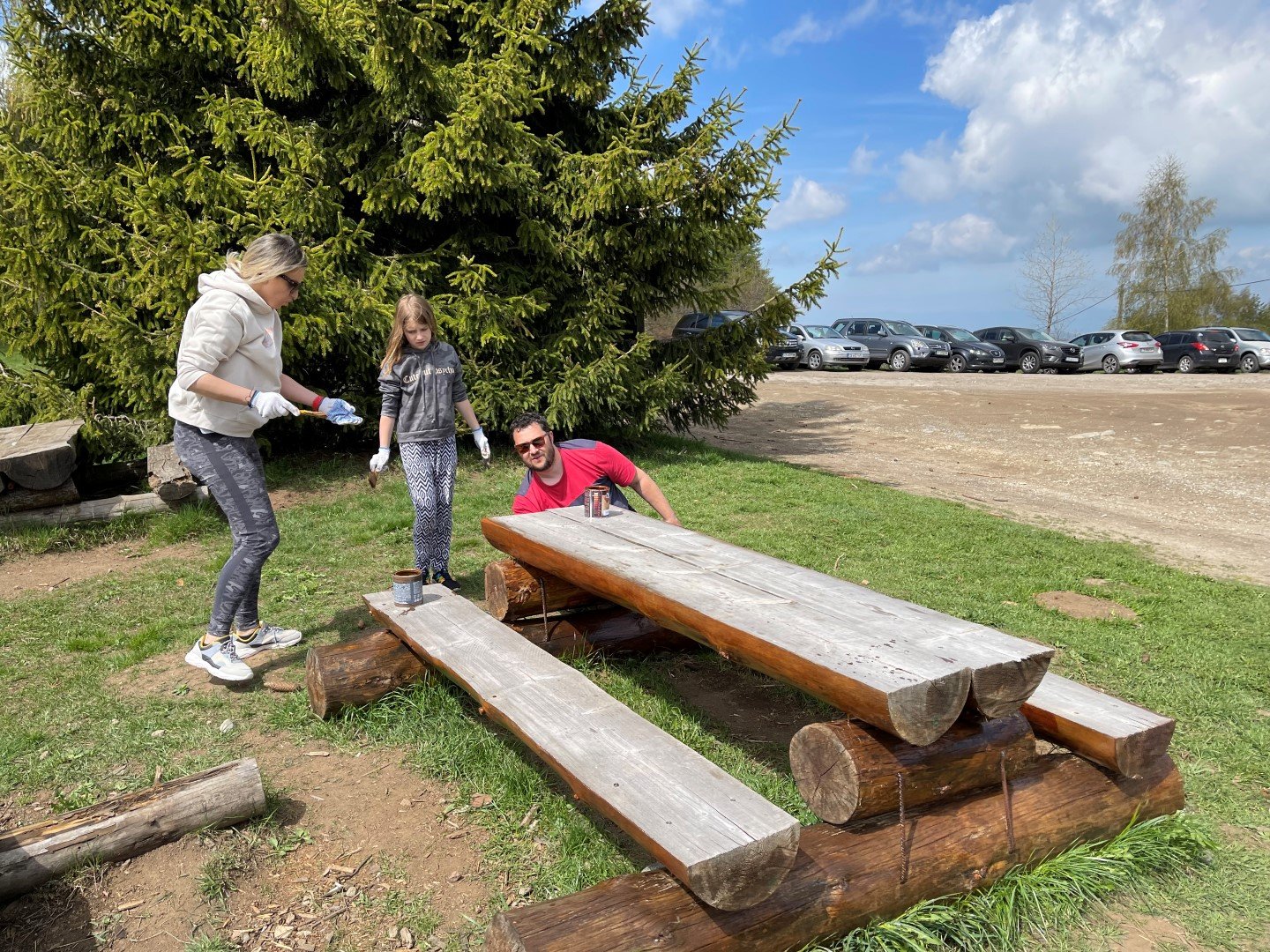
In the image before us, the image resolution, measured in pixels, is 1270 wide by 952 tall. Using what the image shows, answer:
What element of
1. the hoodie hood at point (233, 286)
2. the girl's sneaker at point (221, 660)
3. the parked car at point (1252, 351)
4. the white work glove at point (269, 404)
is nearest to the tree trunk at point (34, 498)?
the girl's sneaker at point (221, 660)

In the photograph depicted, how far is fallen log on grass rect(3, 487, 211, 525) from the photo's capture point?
7500 millimetres

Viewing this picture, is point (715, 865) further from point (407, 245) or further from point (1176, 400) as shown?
point (1176, 400)

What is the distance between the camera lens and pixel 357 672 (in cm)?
406

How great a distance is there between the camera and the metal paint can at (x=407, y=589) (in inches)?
168

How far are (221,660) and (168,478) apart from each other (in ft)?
13.5

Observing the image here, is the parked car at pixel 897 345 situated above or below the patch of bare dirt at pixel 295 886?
above

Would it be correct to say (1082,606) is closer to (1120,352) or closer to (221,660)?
(221,660)

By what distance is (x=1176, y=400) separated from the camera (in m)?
18.9

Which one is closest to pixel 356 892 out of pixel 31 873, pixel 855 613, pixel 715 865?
pixel 31 873

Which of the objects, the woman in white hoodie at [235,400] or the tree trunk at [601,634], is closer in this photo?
the woman in white hoodie at [235,400]

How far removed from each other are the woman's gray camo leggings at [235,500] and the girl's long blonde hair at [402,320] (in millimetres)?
1310

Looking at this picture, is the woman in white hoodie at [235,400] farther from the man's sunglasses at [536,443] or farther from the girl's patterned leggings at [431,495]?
the girl's patterned leggings at [431,495]

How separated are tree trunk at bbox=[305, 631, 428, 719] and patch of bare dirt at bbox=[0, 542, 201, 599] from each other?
3.39m

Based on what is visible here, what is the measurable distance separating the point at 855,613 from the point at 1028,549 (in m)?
5.08
